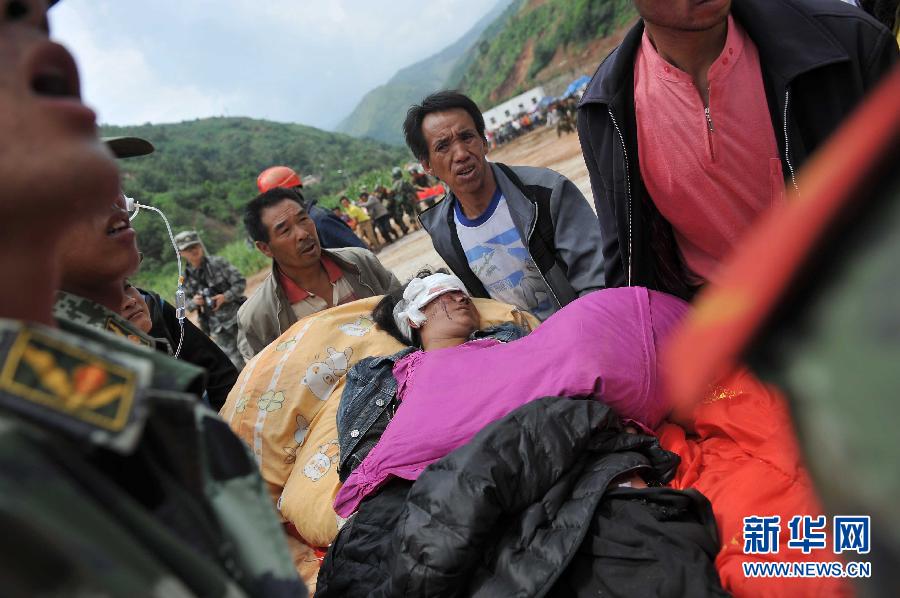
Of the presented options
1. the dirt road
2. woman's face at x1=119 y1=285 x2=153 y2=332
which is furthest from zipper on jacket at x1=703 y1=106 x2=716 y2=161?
the dirt road

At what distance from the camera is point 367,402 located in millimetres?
2633

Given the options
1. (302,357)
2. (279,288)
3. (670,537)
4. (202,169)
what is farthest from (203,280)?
(202,169)

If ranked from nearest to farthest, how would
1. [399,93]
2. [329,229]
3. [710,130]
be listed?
[710,130], [329,229], [399,93]

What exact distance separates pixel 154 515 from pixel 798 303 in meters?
0.74

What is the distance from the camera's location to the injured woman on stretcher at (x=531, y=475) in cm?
147

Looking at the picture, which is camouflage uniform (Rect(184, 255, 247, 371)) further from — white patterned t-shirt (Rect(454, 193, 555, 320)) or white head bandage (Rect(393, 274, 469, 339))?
white patterned t-shirt (Rect(454, 193, 555, 320))

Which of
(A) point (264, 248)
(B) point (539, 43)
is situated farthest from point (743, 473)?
(B) point (539, 43)

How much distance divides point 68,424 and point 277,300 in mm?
3206

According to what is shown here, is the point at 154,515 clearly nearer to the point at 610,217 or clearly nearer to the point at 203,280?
the point at 610,217

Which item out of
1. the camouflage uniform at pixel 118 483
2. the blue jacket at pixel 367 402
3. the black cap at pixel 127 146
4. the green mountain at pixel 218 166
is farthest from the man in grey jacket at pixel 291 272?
the green mountain at pixel 218 166

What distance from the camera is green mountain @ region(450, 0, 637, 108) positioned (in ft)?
135

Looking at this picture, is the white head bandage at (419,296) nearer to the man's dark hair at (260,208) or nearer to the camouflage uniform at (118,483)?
the man's dark hair at (260,208)

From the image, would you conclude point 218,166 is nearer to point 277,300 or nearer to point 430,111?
point 277,300

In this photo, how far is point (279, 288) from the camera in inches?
147
